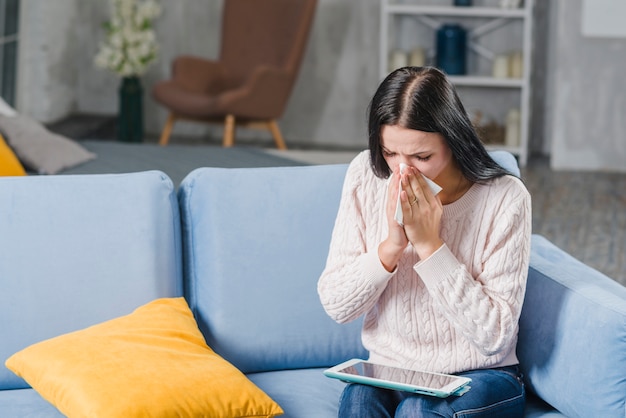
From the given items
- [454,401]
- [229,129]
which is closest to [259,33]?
[229,129]

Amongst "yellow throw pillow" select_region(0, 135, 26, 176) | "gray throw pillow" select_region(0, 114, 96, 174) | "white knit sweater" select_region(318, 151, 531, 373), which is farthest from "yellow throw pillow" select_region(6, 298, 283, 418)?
"gray throw pillow" select_region(0, 114, 96, 174)

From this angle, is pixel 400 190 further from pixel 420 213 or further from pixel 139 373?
pixel 139 373

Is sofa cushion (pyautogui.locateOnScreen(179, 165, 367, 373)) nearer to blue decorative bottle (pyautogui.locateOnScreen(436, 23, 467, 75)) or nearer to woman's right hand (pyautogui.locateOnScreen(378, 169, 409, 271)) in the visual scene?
woman's right hand (pyautogui.locateOnScreen(378, 169, 409, 271))

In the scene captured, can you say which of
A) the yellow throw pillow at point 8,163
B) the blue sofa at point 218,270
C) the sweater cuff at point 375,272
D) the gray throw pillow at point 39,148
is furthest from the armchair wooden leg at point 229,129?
the sweater cuff at point 375,272

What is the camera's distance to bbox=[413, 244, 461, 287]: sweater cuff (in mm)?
1747

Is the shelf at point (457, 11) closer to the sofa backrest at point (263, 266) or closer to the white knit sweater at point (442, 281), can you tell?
the sofa backrest at point (263, 266)

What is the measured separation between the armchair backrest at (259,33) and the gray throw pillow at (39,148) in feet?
7.92

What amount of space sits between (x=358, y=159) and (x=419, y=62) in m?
4.64

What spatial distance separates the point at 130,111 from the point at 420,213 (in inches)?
198

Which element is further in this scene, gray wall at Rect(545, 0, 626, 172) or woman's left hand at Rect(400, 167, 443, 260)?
gray wall at Rect(545, 0, 626, 172)

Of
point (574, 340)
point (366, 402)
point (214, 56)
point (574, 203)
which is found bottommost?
point (574, 203)

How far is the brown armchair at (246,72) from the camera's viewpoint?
592 cm

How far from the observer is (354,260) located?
1855 mm

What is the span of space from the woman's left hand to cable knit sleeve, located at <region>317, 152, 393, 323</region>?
0.09 meters
